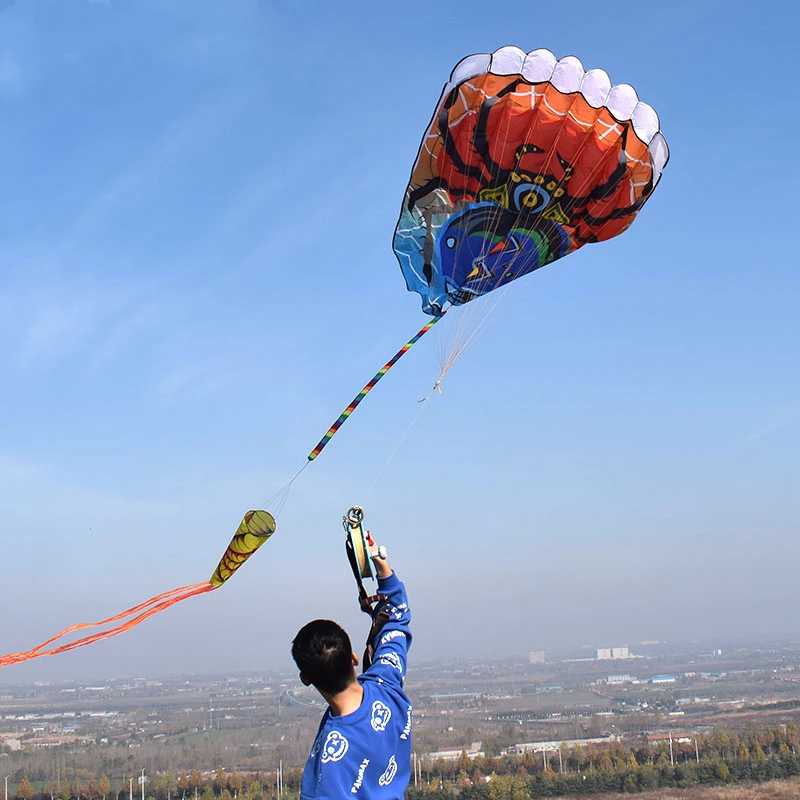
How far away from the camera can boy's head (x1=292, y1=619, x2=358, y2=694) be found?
6.95 feet

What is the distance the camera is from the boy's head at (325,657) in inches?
83.4

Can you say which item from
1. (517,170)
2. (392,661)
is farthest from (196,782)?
(392,661)

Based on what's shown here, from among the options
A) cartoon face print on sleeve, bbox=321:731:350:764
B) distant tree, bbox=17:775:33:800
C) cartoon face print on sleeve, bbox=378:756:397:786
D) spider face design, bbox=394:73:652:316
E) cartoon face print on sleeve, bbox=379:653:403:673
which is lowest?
distant tree, bbox=17:775:33:800

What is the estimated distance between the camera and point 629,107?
7438 millimetres

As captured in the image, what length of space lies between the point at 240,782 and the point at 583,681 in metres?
105

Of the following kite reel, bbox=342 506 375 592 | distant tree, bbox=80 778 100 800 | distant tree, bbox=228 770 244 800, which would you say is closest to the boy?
kite reel, bbox=342 506 375 592

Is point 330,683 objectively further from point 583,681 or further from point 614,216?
point 583,681

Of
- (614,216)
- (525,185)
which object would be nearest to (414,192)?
(525,185)

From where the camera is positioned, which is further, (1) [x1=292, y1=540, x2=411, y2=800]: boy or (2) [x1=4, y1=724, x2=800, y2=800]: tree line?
(2) [x1=4, y1=724, x2=800, y2=800]: tree line

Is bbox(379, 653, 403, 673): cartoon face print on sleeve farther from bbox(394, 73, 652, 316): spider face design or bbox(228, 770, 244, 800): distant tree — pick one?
bbox(228, 770, 244, 800): distant tree

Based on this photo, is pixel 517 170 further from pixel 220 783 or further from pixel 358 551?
pixel 220 783

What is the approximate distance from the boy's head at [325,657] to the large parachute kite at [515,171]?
14.4ft

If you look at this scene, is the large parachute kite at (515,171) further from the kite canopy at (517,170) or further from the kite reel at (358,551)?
the kite reel at (358,551)

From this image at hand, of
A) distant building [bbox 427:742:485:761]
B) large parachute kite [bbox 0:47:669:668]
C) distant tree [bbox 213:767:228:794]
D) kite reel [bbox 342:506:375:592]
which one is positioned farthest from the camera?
distant building [bbox 427:742:485:761]
